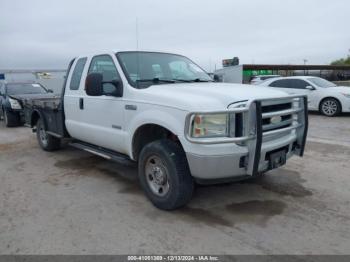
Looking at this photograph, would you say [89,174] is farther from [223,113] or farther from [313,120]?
[313,120]

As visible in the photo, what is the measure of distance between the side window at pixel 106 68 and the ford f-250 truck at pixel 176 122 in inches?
0.6

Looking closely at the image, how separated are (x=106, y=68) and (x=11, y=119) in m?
8.01

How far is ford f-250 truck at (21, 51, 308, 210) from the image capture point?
3.65 meters

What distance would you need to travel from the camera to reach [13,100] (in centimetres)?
1159

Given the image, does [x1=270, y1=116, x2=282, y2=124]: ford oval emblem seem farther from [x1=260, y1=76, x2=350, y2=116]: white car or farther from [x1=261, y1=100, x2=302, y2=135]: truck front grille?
[x1=260, y1=76, x2=350, y2=116]: white car

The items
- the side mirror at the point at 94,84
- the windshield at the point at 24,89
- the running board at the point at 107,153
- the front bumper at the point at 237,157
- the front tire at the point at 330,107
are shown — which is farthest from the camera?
the windshield at the point at 24,89

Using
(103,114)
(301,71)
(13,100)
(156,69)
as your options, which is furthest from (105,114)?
(301,71)

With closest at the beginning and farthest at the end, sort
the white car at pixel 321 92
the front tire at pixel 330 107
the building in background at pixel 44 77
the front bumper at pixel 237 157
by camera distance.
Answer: the front bumper at pixel 237 157, the white car at pixel 321 92, the front tire at pixel 330 107, the building in background at pixel 44 77

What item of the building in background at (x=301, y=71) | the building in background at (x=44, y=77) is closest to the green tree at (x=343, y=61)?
the building in background at (x=301, y=71)

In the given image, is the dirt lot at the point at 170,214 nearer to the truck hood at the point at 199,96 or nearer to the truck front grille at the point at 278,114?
the truck front grille at the point at 278,114

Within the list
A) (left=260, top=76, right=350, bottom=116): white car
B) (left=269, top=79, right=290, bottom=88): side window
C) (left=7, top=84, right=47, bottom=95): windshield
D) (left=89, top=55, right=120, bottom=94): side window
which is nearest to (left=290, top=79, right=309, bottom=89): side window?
(left=260, top=76, right=350, bottom=116): white car

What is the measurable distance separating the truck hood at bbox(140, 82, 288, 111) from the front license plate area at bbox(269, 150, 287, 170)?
0.69 m

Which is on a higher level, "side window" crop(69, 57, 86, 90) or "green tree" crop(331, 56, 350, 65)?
"green tree" crop(331, 56, 350, 65)

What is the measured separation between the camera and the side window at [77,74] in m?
5.84
